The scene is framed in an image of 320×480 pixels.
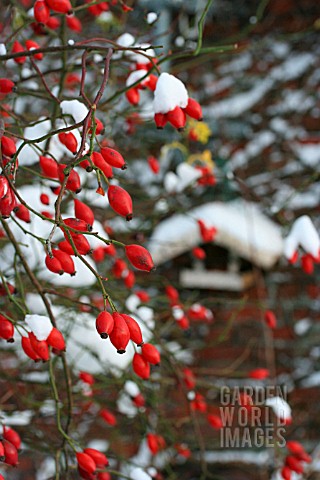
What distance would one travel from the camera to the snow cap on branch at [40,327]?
84cm

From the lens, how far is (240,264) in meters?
2.41

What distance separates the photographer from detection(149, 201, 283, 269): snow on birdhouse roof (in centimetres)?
212

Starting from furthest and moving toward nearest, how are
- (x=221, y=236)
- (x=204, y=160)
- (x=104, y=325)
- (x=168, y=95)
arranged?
(x=221, y=236)
(x=204, y=160)
(x=168, y=95)
(x=104, y=325)

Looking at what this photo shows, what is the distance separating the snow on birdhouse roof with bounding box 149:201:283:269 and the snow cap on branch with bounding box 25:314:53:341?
3.99 feet

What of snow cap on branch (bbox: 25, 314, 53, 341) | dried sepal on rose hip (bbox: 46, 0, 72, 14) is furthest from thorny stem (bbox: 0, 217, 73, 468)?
dried sepal on rose hip (bbox: 46, 0, 72, 14)

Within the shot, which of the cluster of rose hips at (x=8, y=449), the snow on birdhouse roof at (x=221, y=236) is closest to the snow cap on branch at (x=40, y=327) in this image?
the cluster of rose hips at (x=8, y=449)

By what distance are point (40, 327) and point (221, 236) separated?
1.40 meters

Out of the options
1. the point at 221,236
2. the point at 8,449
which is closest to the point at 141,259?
the point at 8,449

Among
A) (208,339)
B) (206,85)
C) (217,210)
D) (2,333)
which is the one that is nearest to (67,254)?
(2,333)

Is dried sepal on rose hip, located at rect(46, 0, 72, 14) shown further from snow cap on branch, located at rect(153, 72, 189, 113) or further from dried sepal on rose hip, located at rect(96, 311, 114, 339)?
dried sepal on rose hip, located at rect(96, 311, 114, 339)

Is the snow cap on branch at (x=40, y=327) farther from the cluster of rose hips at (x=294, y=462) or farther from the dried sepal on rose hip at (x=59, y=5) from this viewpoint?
the cluster of rose hips at (x=294, y=462)

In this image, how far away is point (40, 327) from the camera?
2.74 ft

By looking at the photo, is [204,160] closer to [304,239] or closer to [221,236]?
[221,236]

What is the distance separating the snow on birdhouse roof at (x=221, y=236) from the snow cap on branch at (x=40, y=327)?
1216mm
